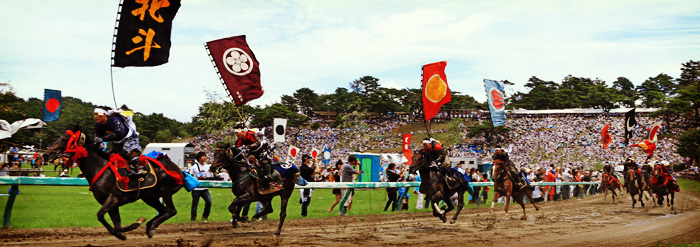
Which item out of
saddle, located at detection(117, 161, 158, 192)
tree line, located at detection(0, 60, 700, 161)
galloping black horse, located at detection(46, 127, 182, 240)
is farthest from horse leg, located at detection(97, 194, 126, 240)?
tree line, located at detection(0, 60, 700, 161)

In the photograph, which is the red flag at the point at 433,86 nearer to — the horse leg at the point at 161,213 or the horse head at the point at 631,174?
the horse head at the point at 631,174

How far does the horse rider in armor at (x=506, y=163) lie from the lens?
19.0 m

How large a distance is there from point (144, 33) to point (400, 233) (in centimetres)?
793

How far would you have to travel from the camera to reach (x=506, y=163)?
19.3 meters

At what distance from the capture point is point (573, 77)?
442 ft

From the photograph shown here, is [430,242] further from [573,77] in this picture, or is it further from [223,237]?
[573,77]

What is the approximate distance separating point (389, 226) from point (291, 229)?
302 centimetres

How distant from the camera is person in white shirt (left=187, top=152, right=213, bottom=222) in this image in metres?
15.2

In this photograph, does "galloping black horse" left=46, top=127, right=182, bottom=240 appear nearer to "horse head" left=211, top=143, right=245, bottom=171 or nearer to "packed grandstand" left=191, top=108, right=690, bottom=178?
"horse head" left=211, top=143, right=245, bottom=171

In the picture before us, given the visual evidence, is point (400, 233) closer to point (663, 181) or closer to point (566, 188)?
point (663, 181)

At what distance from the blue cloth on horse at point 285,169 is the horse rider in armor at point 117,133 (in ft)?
12.0

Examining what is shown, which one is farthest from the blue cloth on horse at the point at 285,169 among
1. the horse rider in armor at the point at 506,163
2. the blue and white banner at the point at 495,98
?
the blue and white banner at the point at 495,98

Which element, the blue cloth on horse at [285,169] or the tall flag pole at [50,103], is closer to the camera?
the blue cloth on horse at [285,169]

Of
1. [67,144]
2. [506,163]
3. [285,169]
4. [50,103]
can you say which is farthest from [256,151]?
[50,103]
